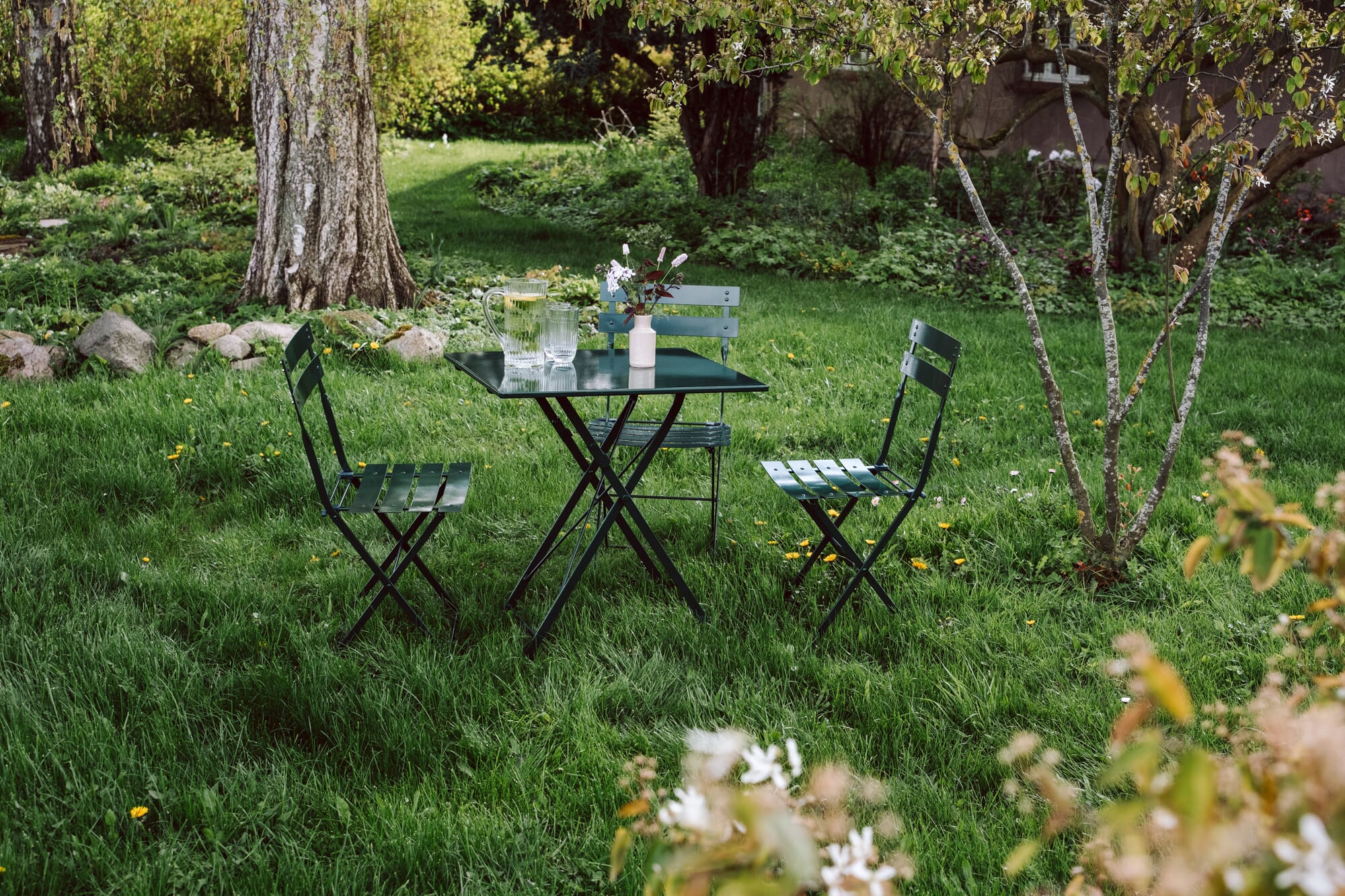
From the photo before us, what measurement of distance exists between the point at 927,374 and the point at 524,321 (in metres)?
1.46

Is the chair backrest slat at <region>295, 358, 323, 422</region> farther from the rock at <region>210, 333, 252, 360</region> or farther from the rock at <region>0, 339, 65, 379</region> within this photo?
A: the rock at <region>0, 339, 65, 379</region>

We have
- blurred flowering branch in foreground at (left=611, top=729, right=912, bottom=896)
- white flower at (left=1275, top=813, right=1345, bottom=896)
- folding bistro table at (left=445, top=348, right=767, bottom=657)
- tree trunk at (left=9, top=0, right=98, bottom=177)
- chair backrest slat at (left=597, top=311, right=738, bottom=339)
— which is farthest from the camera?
tree trunk at (left=9, top=0, right=98, bottom=177)

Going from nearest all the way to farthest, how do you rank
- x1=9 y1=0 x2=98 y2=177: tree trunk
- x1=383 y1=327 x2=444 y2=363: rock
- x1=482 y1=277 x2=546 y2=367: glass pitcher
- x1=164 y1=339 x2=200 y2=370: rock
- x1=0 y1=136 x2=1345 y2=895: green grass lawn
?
x1=0 y1=136 x2=1345 y2=895: green grass lawn
x1=482 y1=277 x2=546 y2=367: glass pitcher
x1=164 y1=339 x2=200 y2=370: rock
x1=383 y1=327 x2=444 y2=363: rock
x1=9 y1=0 x2=98 y2=177: tree trunk

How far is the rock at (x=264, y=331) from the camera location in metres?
6.52

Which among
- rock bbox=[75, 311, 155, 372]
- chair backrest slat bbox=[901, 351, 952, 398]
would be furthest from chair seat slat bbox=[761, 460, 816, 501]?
rock bbox=[75, 311, 155, 372]

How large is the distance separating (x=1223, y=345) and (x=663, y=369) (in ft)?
19.3

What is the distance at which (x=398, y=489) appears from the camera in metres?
3.55

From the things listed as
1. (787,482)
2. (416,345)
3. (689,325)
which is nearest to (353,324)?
(416,345)

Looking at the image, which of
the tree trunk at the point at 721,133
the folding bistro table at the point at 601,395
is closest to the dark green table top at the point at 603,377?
the folding bistro table at the point at 601,395

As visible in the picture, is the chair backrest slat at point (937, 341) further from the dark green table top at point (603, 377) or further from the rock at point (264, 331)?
the rock at point (264, 331)

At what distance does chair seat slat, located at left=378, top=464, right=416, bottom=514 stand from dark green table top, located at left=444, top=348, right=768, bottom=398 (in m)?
0.45

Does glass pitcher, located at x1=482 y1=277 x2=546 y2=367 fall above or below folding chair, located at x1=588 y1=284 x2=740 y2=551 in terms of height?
above

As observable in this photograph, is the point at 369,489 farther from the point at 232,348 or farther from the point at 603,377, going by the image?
the point at 232,348

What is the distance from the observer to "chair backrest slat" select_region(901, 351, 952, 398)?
3.37 metres
